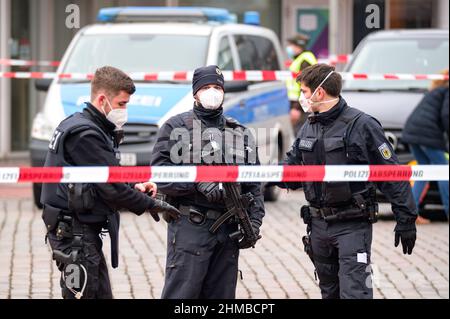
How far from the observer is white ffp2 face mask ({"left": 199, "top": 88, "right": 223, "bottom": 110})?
6.73 metres

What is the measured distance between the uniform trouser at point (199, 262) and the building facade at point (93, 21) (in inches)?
431

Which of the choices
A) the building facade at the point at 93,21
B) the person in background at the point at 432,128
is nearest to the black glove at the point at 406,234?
the person in background at the point at 432,128

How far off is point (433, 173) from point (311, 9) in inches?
541

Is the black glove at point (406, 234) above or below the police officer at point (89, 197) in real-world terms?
below

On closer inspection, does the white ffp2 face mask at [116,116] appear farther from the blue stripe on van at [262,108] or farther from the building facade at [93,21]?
the building facade at [93,21]

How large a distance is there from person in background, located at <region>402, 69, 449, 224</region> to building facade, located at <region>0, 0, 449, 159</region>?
5112 mm

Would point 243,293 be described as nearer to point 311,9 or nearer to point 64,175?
point 64,175

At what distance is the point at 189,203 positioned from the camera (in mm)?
6785

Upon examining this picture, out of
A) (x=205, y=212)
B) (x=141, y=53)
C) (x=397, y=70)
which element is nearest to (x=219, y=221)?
(x=205, y=212)

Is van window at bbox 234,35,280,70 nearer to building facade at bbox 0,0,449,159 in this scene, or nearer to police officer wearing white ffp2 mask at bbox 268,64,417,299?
building facade at bbox 0,0,449,159

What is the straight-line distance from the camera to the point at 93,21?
20.4 m

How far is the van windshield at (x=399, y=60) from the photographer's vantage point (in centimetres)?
1381

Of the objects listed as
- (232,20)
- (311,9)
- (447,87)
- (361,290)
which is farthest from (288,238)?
(311,9)

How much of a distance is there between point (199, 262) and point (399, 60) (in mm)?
7934
